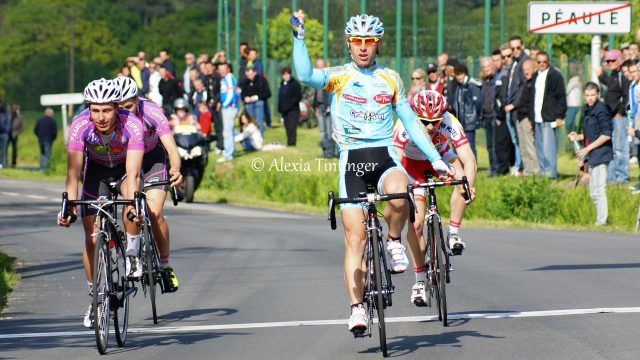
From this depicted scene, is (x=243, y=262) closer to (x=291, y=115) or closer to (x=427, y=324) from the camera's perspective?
(x=427, y=324)

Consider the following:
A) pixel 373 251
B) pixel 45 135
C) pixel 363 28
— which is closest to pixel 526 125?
pixel 363 28

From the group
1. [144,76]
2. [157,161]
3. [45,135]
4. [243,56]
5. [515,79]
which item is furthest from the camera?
[45,135]

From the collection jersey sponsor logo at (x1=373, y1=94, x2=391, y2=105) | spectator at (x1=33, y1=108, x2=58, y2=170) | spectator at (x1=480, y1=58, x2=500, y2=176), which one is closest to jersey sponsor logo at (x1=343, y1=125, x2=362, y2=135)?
jersey sponsor logo at (x1=373, y1=94, x2=391, y2=105)

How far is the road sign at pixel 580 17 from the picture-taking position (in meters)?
24.9

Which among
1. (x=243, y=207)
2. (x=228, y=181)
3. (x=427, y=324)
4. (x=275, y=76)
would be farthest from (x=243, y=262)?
(x=275, y=76)

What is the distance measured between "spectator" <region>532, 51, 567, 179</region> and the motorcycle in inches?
282

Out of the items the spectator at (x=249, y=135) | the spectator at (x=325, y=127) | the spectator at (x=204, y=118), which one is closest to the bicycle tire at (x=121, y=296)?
the spectator at (x=325, y=127)

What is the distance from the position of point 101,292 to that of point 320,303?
3.10m

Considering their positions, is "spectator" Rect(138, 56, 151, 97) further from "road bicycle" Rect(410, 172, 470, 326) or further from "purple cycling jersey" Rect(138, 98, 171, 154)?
"road bicycle" Rect(410, 172, 470, 326)

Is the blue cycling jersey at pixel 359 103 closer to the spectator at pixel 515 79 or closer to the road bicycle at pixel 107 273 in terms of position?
the road bicycle at pixel 107 273

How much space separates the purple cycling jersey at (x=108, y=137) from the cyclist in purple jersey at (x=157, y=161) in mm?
594

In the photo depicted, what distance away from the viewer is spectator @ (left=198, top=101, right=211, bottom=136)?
108ft

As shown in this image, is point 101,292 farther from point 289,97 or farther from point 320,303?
point 289,97

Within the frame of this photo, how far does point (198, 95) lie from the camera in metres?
33.5
